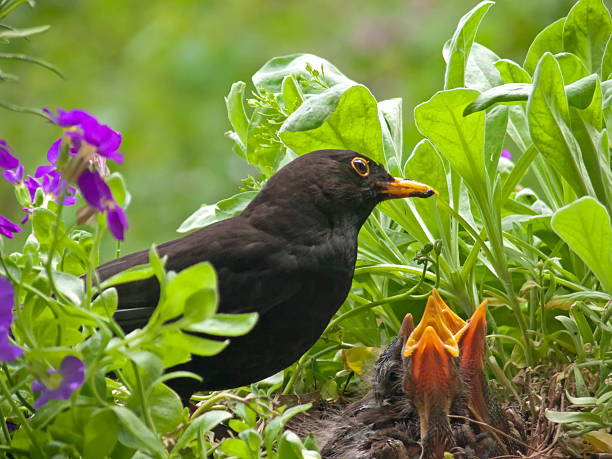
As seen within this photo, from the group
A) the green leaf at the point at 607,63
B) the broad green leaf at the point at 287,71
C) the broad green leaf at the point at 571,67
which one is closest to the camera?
the broad green leaf at the point at 571,67

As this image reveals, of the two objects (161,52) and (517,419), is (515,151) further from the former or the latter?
(517,419)

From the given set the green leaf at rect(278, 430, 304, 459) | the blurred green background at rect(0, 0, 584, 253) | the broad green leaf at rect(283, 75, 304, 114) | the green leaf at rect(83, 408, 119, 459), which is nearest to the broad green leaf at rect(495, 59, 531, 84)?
the broad green leaf at rect(283, 75, 304, 114)

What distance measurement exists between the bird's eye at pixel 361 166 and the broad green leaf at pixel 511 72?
12.1 inches

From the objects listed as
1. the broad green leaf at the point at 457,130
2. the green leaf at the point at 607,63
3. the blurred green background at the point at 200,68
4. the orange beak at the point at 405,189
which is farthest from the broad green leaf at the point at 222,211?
the blurred green background at the point at 200,68

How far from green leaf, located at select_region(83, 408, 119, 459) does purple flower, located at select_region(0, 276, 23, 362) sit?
0.12 meters

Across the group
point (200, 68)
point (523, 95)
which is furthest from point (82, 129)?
point (200, 68)

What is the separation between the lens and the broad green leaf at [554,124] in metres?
1.20

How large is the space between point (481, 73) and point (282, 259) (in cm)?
54

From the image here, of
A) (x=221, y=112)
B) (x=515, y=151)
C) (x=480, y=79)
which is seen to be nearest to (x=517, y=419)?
(x=480, y=79)

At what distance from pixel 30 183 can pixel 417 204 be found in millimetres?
700

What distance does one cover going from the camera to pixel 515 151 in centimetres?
419

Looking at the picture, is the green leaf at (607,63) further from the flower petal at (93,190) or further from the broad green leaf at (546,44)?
the flower petal at (93,190)

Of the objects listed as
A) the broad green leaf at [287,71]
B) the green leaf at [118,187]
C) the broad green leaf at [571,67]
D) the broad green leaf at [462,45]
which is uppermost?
the broad green leaf at [287,71]

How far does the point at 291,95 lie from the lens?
4.87ft
